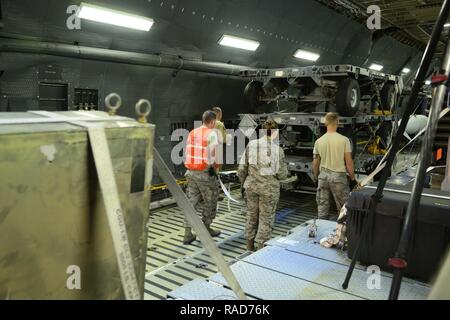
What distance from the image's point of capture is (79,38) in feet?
19.9

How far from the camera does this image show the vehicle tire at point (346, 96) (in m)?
7.99

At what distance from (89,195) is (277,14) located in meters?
8.70

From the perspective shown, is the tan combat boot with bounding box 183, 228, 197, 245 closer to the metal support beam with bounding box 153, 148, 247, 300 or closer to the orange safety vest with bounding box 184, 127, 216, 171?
the orange safety vest with bounding box 184, 127, 216, 171

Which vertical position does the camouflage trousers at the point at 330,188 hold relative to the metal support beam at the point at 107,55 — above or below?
below

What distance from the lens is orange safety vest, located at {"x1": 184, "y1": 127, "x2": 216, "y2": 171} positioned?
18.9 ft

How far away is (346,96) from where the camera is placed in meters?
7.98

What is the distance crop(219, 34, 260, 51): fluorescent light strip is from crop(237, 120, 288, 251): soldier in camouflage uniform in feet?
12.9

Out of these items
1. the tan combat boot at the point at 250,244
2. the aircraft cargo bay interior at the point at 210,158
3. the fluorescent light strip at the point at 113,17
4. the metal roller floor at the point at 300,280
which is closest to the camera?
the aircraft cargo bay interior at the point at 210,158

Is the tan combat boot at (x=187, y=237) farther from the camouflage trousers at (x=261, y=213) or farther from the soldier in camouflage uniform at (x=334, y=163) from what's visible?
the soldier in camouflage uniform at (x=334, y=163)

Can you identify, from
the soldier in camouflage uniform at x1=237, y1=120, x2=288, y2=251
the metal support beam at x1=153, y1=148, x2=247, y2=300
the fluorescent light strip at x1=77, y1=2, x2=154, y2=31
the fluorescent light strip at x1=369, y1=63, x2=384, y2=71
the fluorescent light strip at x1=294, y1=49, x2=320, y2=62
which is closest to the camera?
the metal support beam at x1=153, y1=148, x2=247, y2=300

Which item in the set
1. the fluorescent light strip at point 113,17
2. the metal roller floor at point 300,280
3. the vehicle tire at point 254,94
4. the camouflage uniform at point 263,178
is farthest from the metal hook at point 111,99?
the vehicle tire at point 254,94

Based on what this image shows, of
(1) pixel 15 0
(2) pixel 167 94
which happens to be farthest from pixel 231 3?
(1) pixel 15 0

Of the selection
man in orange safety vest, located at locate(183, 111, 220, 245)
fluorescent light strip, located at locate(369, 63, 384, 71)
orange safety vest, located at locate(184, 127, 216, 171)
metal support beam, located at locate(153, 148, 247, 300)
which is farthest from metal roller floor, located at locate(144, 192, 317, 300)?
fluorescent light strip, located at locate(369, 63, 384, 71)

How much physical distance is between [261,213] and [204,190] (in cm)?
107
